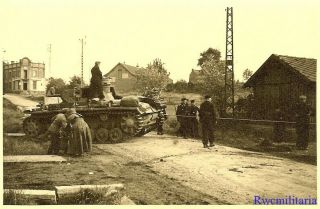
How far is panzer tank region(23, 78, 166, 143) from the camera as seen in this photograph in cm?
1152

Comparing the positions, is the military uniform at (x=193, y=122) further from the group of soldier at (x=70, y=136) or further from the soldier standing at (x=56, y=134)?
the soldier standing at (x=56, y=134)

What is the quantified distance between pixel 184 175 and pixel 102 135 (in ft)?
16.5

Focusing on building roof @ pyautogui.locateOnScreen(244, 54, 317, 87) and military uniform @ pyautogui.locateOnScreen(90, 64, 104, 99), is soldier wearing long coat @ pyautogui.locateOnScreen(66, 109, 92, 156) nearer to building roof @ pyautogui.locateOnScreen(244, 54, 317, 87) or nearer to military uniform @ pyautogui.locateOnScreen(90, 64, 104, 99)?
military uniform @ pyautogui.locateOnScreen(90, 64, 104, 99)

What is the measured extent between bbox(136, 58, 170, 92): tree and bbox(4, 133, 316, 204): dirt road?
29171 millimetres

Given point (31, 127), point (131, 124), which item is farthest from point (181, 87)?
point (131, 124)

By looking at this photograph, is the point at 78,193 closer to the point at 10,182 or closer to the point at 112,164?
the point at 10,182

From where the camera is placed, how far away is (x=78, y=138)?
30.3ft

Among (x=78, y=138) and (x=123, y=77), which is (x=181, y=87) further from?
(x=78, y=138)

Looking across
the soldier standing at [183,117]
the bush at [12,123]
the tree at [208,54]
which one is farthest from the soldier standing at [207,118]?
the tree at [208,54]

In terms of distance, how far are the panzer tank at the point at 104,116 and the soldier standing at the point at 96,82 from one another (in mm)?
254

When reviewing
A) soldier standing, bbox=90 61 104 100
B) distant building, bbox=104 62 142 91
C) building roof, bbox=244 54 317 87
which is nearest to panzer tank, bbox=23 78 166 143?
soldier standing, bbox=90 61 104 100

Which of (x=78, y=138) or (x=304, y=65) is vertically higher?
(x=304, y=65)

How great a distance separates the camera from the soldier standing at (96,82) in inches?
456

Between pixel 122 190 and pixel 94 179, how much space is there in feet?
2.91
